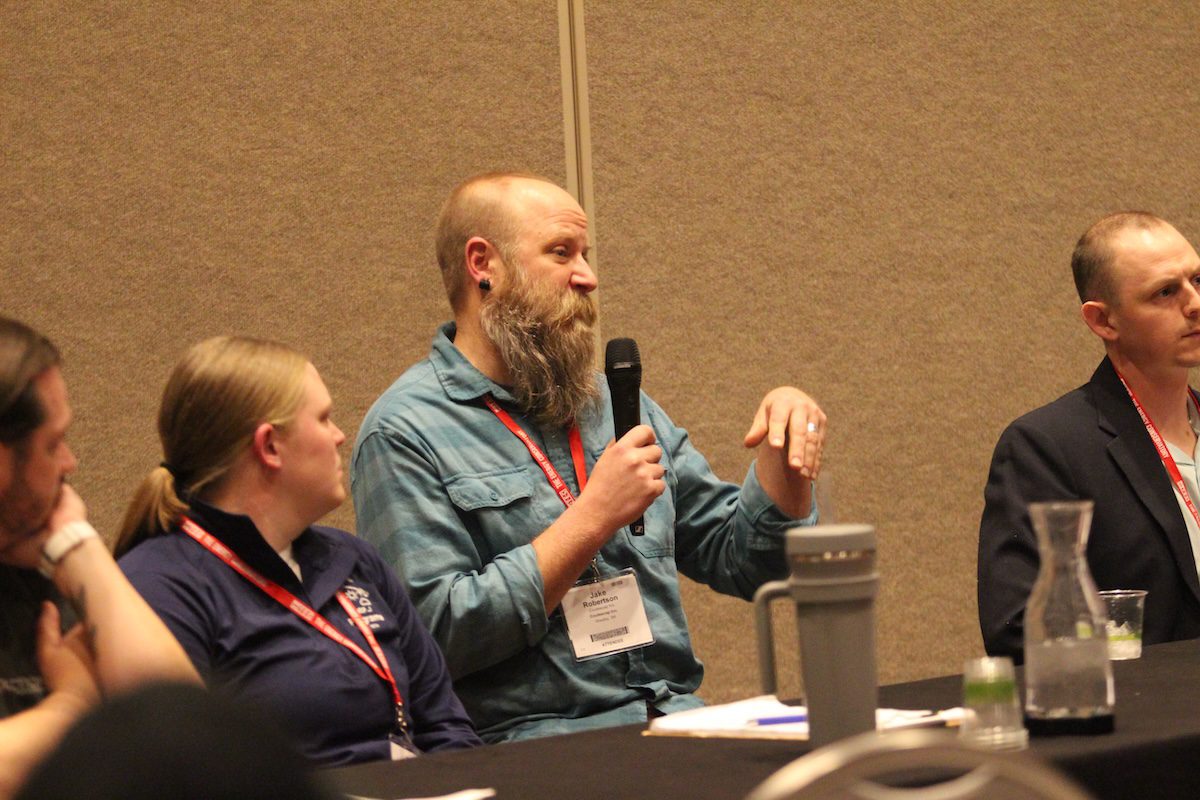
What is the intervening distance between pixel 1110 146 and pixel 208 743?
12.6ft

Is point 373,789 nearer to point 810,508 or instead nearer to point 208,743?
point 208,743

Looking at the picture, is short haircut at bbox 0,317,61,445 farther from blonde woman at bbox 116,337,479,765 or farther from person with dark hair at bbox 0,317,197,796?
blonde woman at bbox 116,337,479,765

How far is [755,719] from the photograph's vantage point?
1389mm

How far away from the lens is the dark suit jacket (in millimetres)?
2434

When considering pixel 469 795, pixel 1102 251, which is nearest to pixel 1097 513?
pixel 1102 251

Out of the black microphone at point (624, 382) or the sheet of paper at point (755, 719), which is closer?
the sheet of paper at point (755, 719)

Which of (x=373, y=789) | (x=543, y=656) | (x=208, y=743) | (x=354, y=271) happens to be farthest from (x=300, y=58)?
(x=208, y=743)

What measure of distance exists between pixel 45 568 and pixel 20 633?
0.21 feet

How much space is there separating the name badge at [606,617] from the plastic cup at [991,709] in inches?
42.1

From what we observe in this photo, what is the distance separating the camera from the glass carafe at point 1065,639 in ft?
4.01

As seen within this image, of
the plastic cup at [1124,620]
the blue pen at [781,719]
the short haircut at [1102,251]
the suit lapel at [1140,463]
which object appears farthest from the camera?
the short haircut at [1102,251]

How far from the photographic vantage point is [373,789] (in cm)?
119

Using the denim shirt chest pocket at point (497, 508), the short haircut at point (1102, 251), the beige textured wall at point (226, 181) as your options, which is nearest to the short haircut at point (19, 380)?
the denim shirt chest pocket at point (497, 508)

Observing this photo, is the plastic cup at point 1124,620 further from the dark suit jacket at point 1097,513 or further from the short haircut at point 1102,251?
the short haircut at point 1102,251
